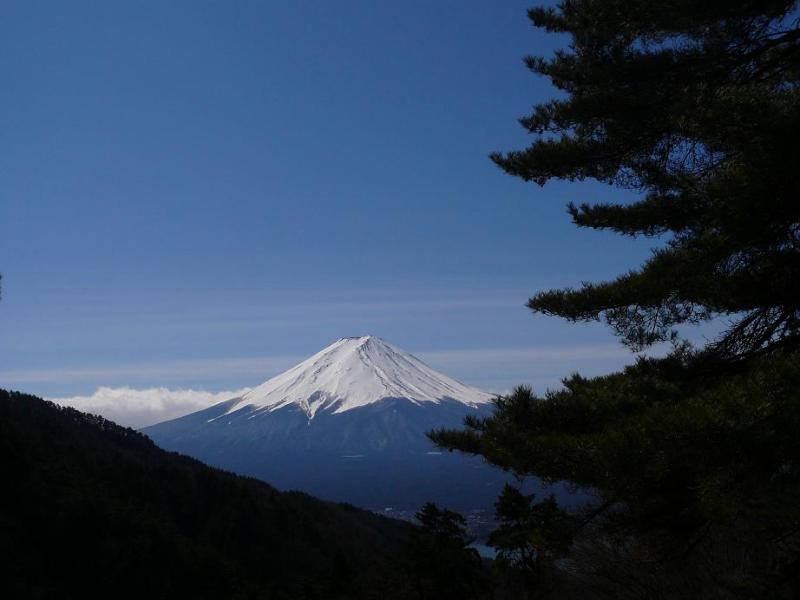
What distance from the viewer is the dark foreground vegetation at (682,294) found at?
170 inches

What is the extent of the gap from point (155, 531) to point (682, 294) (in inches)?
2246

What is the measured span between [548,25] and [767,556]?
21.8ft

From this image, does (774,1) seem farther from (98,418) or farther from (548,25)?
(98,418)

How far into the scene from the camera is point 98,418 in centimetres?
10800

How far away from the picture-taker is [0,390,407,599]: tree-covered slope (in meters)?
45.8

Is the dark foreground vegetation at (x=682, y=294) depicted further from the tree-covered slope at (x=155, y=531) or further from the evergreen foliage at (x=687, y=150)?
the tree-covered slope at (x=155, y=531)

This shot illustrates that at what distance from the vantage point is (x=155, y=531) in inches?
2169

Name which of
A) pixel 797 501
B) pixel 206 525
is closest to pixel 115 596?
pixel 206 525

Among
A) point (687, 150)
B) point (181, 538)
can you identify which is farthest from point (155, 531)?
point (687, 150)

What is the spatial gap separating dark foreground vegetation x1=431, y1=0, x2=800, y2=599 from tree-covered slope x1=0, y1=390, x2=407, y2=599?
20.8 meters

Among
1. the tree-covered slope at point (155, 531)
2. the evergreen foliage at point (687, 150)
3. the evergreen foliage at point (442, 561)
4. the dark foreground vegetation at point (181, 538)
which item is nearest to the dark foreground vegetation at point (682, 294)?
the evergreen foliage at point (687, 150)

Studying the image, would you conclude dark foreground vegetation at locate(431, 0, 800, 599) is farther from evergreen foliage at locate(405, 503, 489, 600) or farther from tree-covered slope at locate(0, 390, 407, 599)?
tree-covered slope at locate(0, 390, 407, 599)

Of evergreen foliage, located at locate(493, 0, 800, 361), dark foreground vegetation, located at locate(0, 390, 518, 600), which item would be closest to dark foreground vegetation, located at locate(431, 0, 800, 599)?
evergreen foliage, located at locate(493, 0, 800, 361)

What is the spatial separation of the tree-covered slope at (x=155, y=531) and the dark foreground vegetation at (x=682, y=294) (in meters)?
20.8
